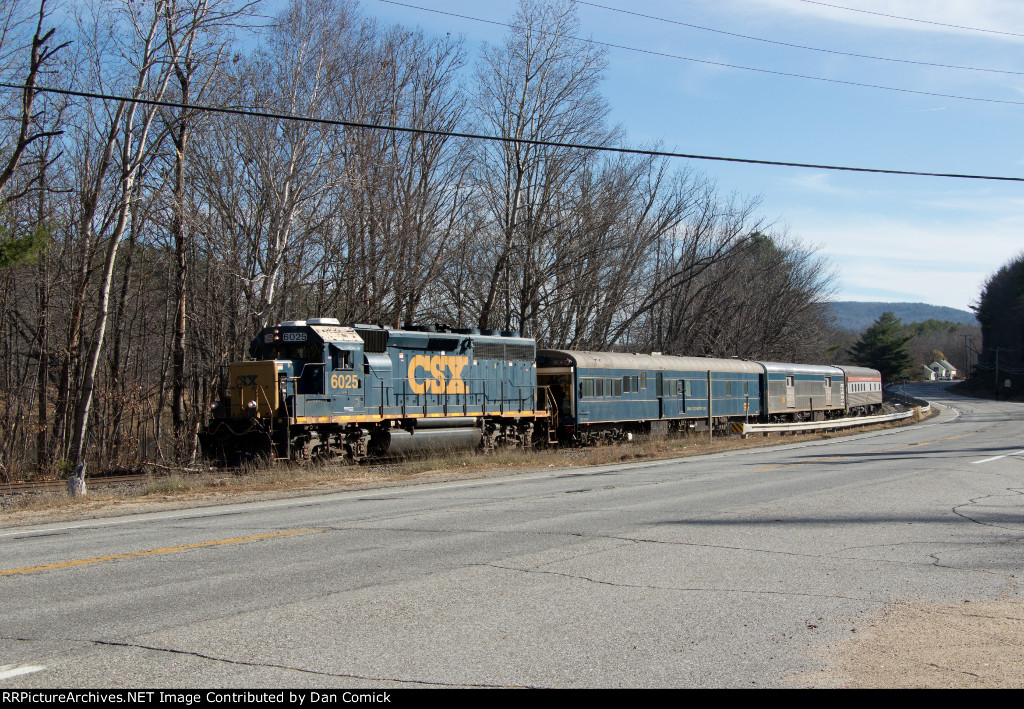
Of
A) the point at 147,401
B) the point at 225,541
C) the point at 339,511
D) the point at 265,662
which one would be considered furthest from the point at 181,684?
the point at 147,401

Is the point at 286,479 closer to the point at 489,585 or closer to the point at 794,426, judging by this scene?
the point at 489,585

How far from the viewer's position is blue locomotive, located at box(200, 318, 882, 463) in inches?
859

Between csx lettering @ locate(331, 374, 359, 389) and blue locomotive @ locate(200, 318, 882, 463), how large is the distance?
3cm

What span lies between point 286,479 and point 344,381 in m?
4.86

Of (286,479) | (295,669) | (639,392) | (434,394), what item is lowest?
(286,479)

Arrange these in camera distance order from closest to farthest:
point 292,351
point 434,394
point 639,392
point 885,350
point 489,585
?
point 489,585
point 292,351
point 434,394
point 639,392
point 885,350

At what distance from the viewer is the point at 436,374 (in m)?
25.6

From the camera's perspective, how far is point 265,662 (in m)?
5.25

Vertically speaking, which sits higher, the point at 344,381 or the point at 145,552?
the point at 344,381

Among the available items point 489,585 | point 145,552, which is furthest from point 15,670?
point 145,552

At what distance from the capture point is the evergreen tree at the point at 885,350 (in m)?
122

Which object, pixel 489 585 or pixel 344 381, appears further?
pixel 344 381

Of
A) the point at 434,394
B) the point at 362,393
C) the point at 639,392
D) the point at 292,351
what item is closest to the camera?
the point at 292,351

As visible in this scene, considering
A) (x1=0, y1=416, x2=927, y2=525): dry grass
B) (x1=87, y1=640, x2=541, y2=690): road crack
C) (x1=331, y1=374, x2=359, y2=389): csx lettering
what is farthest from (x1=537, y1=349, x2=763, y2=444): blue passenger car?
(x1=87, y1=640, x2=541, y2=690): road crack
